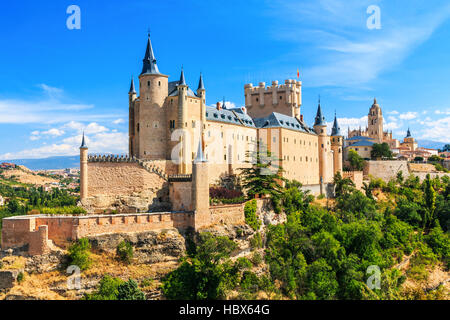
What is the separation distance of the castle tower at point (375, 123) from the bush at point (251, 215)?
86.1 meters

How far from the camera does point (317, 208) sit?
52375 millimetres

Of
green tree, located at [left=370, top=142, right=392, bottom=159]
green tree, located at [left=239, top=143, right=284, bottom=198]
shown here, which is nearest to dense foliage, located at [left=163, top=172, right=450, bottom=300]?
green tree, located at [left=239, top=143, right=284, bottom=198]

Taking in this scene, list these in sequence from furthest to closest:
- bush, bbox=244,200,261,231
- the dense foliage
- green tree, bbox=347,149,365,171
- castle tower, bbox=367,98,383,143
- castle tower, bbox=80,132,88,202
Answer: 1. castle tower, bbox=367,98,383,143
2. green tree, bbox=347,149,365,171
3. bush, bbox=244,200,261,231
4. castle tower, bbox=80,132,88,202
5. the dense foliage

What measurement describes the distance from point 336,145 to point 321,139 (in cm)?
472

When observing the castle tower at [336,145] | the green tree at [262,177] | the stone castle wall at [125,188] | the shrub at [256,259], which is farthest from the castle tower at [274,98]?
the shrub at [256,259]

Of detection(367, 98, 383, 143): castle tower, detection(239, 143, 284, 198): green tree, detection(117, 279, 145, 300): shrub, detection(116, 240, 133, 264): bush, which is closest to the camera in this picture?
detection(117, 279, 145, 300): shrub

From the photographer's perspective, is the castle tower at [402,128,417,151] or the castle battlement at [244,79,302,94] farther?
the castle tower at [402,128,417,151]

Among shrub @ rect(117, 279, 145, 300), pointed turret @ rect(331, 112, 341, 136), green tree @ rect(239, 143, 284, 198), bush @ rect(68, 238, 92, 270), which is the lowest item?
shrub @ rect(117, 279, 145, 300)

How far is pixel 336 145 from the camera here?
233 ft

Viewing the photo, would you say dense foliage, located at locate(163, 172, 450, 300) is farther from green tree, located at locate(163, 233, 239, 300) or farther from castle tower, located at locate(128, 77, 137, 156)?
castle tower, located at locate(128, 77, 137, 156)

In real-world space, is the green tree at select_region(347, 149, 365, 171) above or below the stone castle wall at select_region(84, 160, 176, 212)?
above

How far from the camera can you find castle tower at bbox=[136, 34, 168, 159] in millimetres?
45438

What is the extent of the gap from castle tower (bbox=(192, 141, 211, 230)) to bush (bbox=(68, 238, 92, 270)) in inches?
377

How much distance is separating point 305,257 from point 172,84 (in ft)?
79.5
